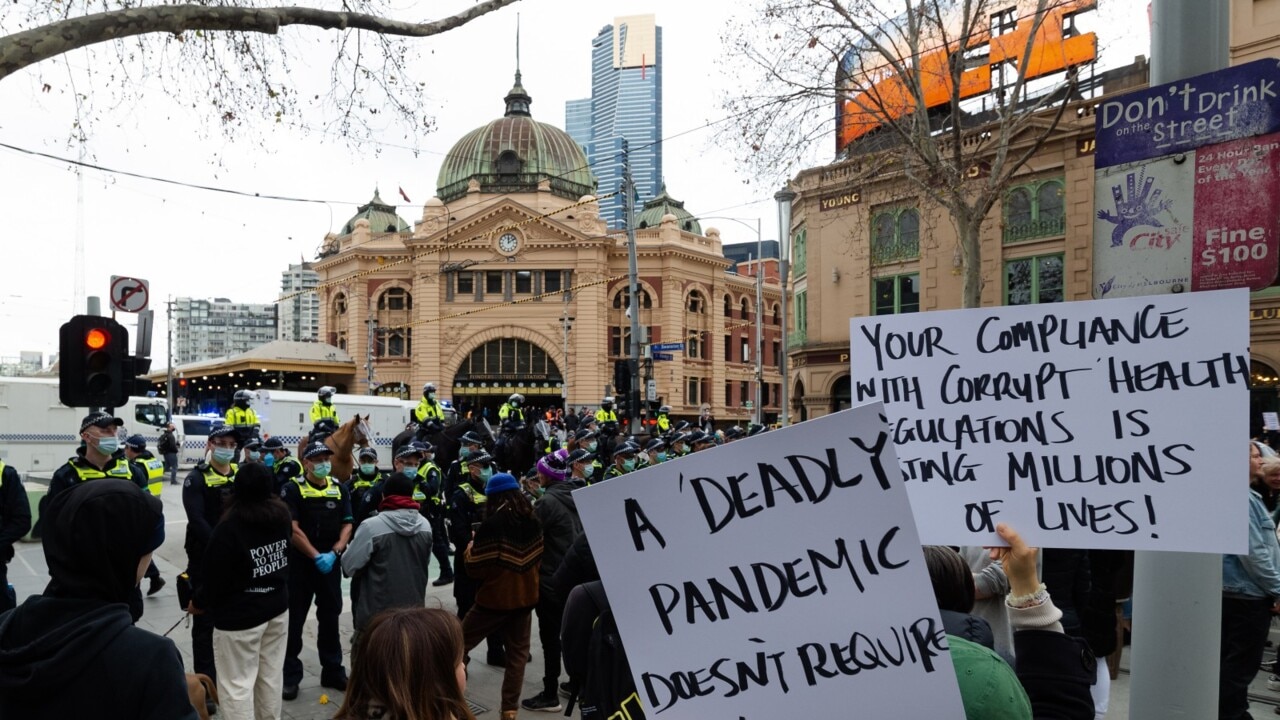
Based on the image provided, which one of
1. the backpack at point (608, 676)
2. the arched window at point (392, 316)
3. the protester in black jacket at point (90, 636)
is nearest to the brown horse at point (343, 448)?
the backpack at point (608, 676)

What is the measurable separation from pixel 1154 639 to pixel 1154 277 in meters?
1.36

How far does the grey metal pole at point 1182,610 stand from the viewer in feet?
10.1

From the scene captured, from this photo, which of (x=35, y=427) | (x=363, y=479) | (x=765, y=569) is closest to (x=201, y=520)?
(x=363, y=479)

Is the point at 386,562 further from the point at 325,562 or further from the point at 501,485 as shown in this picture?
→ the point at 501,485

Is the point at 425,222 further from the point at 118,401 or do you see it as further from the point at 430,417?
the point at 118,401

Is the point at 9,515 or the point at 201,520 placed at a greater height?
the point at 9,515

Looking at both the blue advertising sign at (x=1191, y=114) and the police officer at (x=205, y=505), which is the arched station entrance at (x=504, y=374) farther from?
the blue advertising sign at (x=1191, y=114)

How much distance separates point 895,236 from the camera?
2878cm

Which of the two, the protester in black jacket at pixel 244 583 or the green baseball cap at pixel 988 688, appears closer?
the green baseball cap at pixel 988 688

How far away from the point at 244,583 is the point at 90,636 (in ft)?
9.41

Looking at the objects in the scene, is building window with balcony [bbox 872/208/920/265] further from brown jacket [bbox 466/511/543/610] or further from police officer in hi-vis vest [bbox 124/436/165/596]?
brown jacket [bbox 466/511/543/610]

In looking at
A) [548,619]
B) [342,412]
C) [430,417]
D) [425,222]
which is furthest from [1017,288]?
[425,222]

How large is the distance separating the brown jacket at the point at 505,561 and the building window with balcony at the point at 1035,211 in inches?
907

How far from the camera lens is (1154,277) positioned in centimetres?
324
